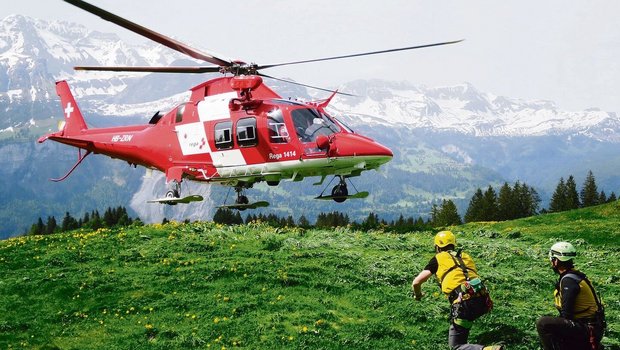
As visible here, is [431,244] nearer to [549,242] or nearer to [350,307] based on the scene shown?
[549,242]

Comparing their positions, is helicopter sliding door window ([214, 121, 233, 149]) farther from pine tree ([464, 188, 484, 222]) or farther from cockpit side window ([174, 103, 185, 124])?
pine tree ([464, 188, 484, 222])

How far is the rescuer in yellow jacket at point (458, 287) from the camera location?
12.2m

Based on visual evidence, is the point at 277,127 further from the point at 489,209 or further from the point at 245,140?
the point at 489,209

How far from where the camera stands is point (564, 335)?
11031 mm

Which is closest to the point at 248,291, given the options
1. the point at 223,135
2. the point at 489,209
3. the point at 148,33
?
the point at 223,135

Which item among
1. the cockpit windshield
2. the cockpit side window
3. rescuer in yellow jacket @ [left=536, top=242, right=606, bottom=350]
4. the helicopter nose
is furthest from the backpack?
the cockpit side window

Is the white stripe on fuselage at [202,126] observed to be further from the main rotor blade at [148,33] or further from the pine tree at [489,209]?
the pine tree at [489,209]

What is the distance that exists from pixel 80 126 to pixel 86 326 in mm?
18403

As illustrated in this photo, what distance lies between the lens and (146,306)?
18.6 m

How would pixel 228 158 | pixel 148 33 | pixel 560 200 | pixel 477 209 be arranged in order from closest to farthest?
1. pixel 148 33
2. pixel 228 158
3. pixel 560 200
4. pixel 477 209

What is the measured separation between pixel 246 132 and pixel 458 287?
15.2 meters

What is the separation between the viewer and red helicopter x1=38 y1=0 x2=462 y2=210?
2425 cm

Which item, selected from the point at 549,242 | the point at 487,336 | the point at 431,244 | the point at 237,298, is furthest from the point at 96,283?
the point at 549,242

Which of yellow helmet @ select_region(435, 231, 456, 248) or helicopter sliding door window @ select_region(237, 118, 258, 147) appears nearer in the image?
yellow helmet @ select_region(435, 231, 456, 248)
